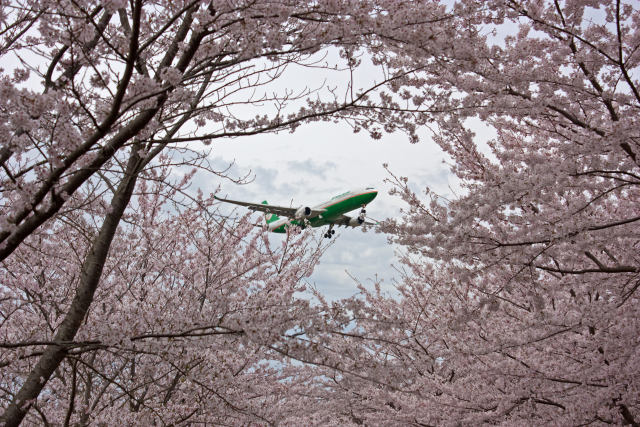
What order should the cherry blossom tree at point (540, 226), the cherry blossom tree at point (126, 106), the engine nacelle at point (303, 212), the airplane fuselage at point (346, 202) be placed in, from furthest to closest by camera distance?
the airplane fuselage at point (346, 202) → the engine nacelle at point (303, 212) → the cherry blossom tree at point (540, 226) → the cherry blossom tree at point (126, 106)

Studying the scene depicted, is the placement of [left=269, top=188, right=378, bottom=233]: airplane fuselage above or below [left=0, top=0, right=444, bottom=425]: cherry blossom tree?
above

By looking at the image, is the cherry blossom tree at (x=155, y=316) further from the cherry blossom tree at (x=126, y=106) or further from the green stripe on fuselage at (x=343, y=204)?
the green stripe on fuselage at (x=343, y=204)

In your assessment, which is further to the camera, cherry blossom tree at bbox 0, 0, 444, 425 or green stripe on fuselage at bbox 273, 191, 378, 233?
green stripe on fuselage at bbox 273, 191, 378, 233

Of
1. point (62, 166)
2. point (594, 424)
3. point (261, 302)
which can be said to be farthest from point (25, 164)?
point (594, 424)

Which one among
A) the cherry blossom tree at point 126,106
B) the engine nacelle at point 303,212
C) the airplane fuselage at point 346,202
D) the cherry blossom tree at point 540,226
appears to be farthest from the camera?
the airplane fuselage at point 346,202

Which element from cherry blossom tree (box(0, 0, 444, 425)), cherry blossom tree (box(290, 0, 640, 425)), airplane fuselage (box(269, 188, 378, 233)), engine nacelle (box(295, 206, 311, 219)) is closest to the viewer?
cherry blossom tree (box(0, 0, 444, 425))

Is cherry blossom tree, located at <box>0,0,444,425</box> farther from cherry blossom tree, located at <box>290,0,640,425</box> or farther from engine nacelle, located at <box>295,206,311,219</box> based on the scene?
engine nacelle, located at <box>295,206,311,219</box>

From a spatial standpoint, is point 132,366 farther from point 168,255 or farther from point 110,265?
point 168,255

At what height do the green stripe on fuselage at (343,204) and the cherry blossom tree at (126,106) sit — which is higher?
the green stripe on fuselage at (343,204)

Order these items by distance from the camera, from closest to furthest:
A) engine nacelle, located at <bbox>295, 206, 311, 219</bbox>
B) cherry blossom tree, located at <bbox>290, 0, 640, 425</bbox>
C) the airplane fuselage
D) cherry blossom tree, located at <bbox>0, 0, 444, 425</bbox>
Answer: cherry blossom tree, located at <bbox>0, 0, 444, 425</bbox> < cherry blossom tree, located at <bbox>290, 0, 640, 425</bbox> < engine nacelle, located at <bbox>295, 206, 311, 219</bbox> < the airplane fuselage

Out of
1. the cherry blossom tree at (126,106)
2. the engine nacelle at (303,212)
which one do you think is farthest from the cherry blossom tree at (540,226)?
the engine nacelle at (303,212)

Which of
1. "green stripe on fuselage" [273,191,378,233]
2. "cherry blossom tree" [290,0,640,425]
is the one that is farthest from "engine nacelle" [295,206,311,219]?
"cherry blossom tree" [290,0,640,425]

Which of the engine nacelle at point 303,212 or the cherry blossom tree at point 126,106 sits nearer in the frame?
the cherry blossom tree at point 126,106

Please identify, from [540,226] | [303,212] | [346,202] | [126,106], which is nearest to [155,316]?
[126,106]
